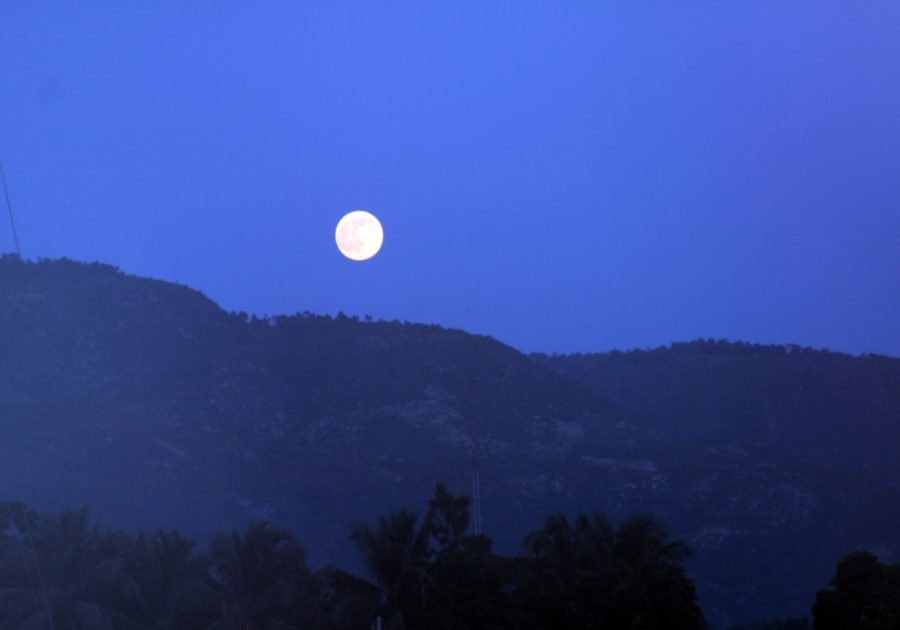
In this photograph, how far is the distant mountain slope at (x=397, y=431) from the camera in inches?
2432

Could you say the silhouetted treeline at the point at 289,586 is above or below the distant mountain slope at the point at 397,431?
below

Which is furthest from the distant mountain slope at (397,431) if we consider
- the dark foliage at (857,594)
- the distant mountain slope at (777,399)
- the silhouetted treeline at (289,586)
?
the dark foliage at (857,594)

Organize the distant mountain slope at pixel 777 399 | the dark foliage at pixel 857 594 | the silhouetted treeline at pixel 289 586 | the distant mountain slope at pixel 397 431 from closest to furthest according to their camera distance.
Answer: the dark foliage at pixel 857 594
the silhouetted treeline at pixel 289 586
the distant mountain slope at pixel 397 431
the distant mountain slope at pixel 777 399

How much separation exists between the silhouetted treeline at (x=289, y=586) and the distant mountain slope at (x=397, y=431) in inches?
947

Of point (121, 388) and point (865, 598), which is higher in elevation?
point (121, 388)

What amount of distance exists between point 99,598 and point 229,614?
357 centimetres

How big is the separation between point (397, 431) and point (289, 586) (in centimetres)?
4067

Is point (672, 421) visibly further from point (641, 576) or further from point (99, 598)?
point (99, 598)

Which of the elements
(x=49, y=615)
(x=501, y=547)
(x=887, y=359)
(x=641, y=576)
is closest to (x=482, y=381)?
(x=501, y=547)

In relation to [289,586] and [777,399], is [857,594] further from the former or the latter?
[777,399]

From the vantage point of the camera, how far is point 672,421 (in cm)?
8531

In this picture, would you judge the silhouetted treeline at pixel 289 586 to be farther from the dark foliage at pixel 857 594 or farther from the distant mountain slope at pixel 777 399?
the distant mountain slope at pixel 777 399

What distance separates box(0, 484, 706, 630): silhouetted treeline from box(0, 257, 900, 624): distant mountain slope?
24.0 meters

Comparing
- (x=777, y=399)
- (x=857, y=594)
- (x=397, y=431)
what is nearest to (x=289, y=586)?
(x=857, y=594)
